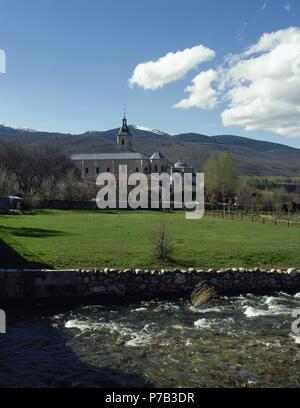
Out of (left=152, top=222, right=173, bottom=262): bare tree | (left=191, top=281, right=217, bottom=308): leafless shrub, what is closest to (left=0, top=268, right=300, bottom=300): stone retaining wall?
(left=191, top=281, right=217, bottom=308): leafless shrub

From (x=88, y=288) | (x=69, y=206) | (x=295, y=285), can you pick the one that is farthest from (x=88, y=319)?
(x=69, y=206)

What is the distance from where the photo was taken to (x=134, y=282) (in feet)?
60.6

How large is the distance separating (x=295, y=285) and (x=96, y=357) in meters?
11.0

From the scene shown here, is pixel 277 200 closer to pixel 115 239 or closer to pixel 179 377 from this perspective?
pixel 115 239

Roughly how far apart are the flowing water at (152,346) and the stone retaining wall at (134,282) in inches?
40.3

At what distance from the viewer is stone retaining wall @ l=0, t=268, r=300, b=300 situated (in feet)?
57.2

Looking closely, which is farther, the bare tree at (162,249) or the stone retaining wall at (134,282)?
the bare tree at (162,249)

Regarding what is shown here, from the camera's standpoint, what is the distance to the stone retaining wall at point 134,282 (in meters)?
17.4

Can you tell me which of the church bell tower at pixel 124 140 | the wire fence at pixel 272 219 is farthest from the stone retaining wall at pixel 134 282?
the church bell tower at pixel 124 140

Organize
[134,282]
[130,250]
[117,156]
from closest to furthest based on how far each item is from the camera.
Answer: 1. [134,282]
2. [130,250]
3. [117,156]

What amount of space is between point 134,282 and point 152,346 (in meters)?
5.77

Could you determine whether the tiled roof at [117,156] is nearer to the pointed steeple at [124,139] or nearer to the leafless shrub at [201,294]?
the pointed steeple at [124,139]

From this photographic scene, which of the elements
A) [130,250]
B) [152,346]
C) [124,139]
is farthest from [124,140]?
[152,346]

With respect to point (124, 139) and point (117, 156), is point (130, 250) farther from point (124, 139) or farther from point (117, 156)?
point (124, 139)
